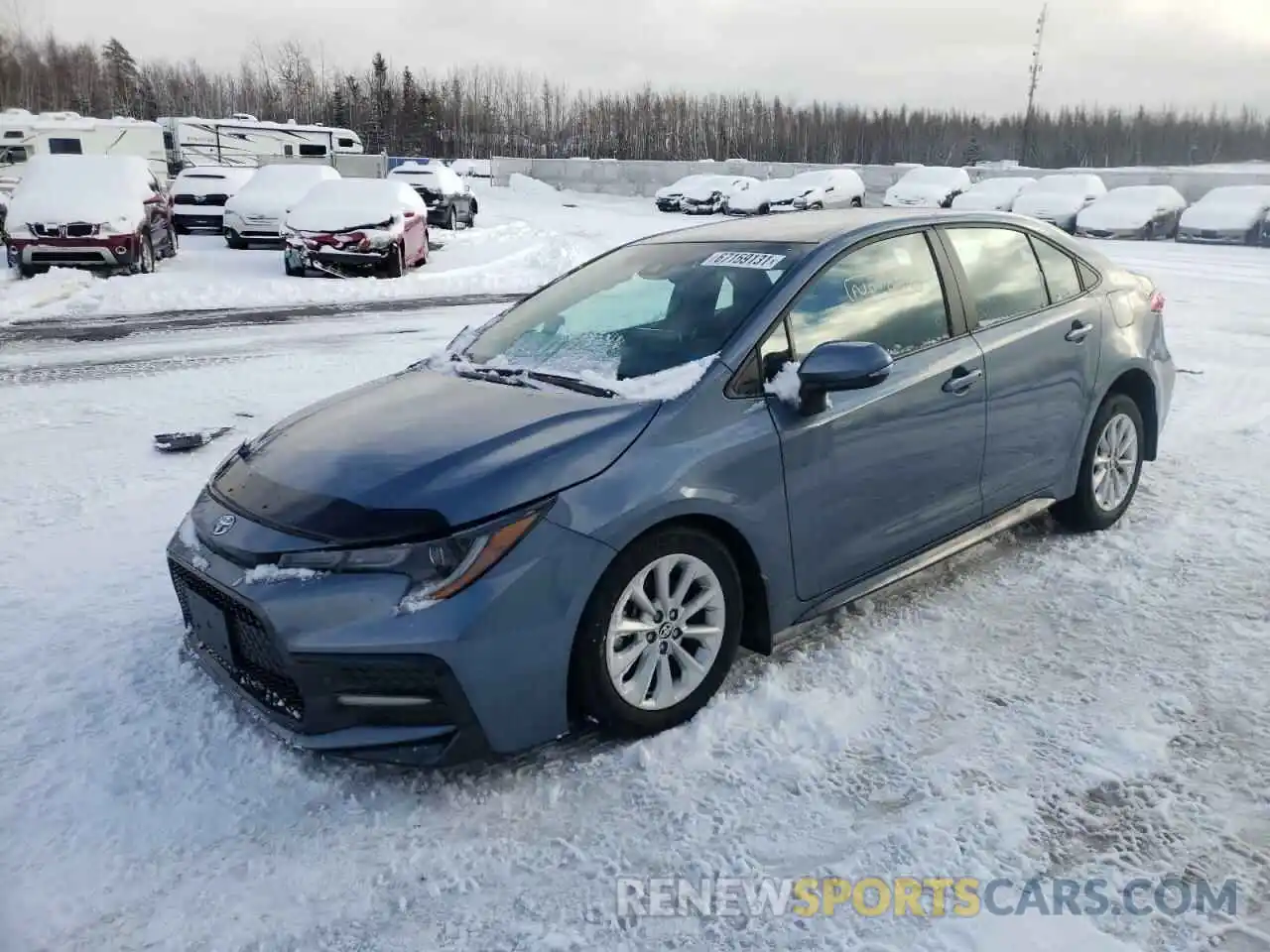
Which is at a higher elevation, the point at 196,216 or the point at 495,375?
the point at 196,216

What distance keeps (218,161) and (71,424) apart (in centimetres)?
3314

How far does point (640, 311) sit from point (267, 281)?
1182cm

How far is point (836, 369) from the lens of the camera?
124 inches

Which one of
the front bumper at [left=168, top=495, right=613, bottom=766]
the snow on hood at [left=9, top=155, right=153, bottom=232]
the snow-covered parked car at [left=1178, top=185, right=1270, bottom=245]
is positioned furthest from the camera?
the snow-covered parked car at [left=1178, top=185, right=1270, bottom=245]

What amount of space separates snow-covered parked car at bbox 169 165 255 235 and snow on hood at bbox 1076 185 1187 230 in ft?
63.5

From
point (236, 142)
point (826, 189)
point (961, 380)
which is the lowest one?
point (961, 380)

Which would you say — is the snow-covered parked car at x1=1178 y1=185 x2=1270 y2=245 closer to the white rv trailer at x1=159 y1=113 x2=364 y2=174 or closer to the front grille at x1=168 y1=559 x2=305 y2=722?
the front grille at x1=168 y1=559 x2=305 y2=722

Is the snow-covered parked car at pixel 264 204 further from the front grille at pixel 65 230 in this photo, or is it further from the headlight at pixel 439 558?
the headlight at pixel 439 558

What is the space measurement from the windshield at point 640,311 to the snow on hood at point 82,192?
39.4ft

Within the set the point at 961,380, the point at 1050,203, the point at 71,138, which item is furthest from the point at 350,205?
the point at 71,138

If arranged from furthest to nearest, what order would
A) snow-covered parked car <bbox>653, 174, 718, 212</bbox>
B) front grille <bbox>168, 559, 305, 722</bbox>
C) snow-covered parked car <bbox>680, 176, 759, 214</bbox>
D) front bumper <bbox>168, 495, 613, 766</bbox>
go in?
snow-covered parked car <bbox>653, 174, 718, 212</bbox> → snow-covered parked car <bbox>680, 176, 759, 214</bbox> → front grille <bbox>168, 559, 305, 722</bbox> → front bumper <bbox>168, 495, 613, 766</bbox>

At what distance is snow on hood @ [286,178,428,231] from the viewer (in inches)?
580

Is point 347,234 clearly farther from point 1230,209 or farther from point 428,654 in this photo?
point 1230,209

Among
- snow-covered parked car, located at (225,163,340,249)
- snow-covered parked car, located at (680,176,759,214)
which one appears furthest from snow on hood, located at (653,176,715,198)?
snow-covered parked car, located at (225,163,340,249)
